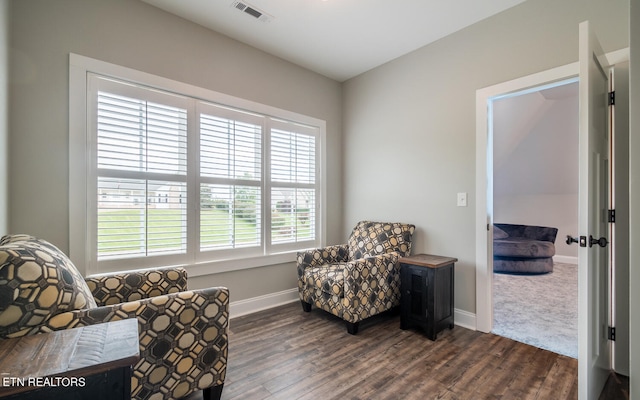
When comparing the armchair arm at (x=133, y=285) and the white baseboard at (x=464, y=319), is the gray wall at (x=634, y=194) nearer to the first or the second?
the white baseboard at (x=464, y=319)

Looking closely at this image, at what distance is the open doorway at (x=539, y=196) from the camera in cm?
272

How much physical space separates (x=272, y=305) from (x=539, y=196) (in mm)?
5695

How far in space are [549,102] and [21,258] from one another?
608 centimetres

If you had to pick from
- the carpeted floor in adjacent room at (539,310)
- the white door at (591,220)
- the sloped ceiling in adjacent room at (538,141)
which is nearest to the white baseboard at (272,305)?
the carpeted floor in adjacent room at (539,310)

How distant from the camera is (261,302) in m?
3.08

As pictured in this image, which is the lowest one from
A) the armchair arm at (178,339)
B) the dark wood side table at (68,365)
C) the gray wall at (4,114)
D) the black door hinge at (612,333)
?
the black door hinge at (612,333)

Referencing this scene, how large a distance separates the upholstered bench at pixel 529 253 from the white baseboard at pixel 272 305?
286 centimetres

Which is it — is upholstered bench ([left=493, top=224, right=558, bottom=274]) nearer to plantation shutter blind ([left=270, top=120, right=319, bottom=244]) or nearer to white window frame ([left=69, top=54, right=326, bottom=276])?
plantation shutter blind ([left=270, top=120, right=319, bottom=244])

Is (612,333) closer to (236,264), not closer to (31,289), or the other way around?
(236,264)

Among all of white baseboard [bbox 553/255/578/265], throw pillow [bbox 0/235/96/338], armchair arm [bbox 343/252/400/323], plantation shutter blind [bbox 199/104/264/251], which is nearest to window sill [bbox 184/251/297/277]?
plantation shutter blind [bbox 199/104/264/251]

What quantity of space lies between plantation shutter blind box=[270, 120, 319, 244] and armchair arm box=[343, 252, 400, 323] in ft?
3.71

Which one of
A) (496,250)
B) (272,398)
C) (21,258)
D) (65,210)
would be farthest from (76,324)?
(496,250)

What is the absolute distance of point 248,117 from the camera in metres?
3.04

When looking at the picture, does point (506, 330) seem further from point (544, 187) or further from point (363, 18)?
point (544, 187)
